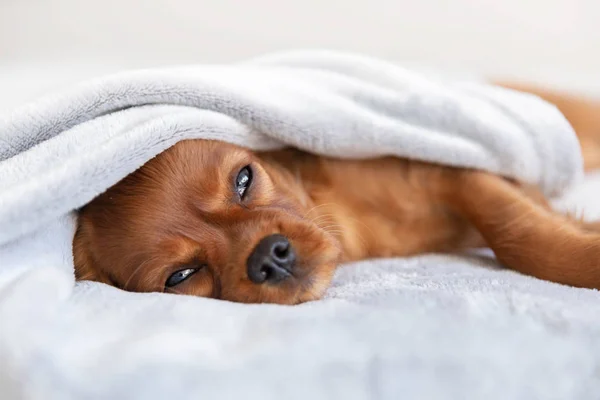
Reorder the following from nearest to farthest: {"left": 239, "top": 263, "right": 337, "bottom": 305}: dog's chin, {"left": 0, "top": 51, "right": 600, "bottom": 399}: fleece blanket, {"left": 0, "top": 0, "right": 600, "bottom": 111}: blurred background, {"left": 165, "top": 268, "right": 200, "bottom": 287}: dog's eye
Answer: {"left": 0, "top": 51, "right": 600, "bottom": 399}: fleece blanket, {"left": 239, "top": 263, "right": 337, "bottom": 305}: dog's chin, {"left": 165, "top": 268, "right": 200, "bottom": 287}: dog's eye, {"left": 0, "top": 0, "right": 600, "bottom": 111}: blurred background

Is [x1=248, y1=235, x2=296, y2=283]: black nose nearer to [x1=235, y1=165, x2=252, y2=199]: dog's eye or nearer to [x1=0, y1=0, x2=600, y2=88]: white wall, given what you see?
[x1=235, y1=165, x2=252, y2=199]: dog's eye

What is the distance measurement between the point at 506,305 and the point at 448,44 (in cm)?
190

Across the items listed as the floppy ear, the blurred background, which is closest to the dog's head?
the floppy ear

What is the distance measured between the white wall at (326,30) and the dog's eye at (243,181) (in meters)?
1.41

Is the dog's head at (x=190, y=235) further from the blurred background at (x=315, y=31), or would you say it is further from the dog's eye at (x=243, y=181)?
the blurred background at (x=315, y=31)

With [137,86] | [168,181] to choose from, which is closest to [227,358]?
[168,181]

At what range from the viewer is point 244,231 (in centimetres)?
116

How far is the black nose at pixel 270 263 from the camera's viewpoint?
3.57 ft

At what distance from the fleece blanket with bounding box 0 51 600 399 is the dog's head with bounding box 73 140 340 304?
0.07 metres

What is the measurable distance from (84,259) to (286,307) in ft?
1.75

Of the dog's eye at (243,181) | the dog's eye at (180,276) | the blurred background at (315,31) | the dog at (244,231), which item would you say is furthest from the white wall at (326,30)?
A: the dog's eye at (180,276)

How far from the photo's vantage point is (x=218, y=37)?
2.57 meters

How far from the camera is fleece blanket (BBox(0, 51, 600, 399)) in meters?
0.76

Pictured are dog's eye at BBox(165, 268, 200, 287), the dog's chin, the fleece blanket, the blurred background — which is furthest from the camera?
the blurred background
